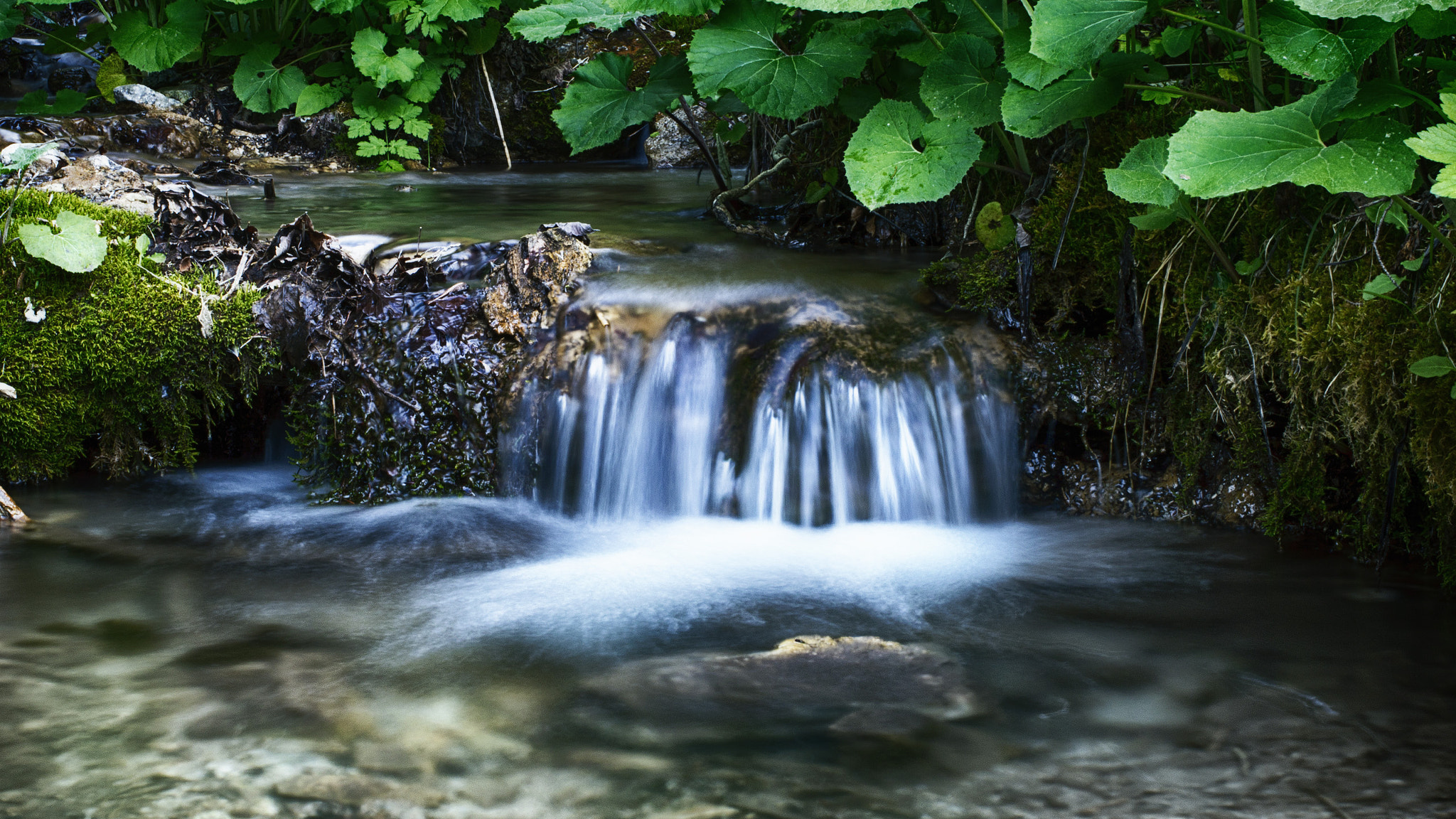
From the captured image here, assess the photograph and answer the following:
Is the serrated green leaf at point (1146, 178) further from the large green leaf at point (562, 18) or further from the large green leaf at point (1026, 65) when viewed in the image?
the large green leaf at point (562, 18)

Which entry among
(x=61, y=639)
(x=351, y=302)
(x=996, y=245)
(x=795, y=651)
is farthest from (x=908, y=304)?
(x=61, y=639)

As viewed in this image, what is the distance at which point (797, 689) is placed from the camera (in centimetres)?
261

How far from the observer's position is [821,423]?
12.8 ft

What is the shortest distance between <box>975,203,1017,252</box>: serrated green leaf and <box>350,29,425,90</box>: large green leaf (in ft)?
18.0

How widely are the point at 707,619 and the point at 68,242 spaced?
268cm

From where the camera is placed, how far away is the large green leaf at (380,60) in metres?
8.07

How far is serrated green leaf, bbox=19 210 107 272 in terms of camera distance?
383cm

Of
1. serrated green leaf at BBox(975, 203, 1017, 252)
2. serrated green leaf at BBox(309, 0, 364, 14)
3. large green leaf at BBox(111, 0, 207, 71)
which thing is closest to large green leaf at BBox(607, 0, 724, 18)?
serrated green leaf at BBox(975, 203, 1017, 252)

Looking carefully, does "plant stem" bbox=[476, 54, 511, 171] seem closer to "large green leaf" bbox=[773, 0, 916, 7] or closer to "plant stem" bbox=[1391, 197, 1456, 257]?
"large green leaf" bbox=[773, 0, 916, 7]

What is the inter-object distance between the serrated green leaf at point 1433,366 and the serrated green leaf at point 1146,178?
729mm

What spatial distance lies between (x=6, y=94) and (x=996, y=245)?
28.4 feet

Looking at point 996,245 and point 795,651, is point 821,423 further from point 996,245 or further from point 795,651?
point 795,651

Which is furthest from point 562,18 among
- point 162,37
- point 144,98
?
point 144,98

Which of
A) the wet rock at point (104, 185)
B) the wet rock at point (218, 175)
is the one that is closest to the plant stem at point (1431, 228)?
the wet rock at point (104, 185)
